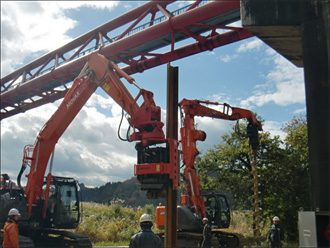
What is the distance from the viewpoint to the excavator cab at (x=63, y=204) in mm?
14617

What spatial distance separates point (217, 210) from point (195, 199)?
1161 millimetres

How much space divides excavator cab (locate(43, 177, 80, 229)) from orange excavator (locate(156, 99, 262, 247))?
4258 mm

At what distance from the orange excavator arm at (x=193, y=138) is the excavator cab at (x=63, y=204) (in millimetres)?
4632

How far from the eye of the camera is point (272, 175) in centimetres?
2094

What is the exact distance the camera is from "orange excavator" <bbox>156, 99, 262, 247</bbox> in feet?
50.6

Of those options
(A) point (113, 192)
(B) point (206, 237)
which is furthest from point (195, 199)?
(A) point (113, 192)

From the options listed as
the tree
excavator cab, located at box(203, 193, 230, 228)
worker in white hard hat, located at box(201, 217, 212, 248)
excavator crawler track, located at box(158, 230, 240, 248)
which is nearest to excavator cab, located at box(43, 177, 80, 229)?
excavator crawler track, located at box(158, 230, 240, 248)

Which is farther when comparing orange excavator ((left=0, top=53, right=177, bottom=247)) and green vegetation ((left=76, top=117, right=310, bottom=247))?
green vegetation ((left=76, top=117, right=310, bottom=247))

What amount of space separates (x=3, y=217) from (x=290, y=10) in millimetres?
11893

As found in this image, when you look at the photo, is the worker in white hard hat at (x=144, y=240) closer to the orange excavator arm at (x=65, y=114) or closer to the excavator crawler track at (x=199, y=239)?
the orange excavator arm at (x=65, y=114)

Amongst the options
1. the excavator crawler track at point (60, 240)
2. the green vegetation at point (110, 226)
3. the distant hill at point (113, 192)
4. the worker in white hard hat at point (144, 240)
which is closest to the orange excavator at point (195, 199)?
the excavator crawler track at point (60, 240)

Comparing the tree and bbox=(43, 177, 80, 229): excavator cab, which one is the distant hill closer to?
the tree

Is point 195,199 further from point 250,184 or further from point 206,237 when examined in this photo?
point 250,184

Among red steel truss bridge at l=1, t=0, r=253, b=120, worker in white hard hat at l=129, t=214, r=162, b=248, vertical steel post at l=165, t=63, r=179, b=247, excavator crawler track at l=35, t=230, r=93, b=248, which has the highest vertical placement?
red steel truss bridge at l=1, t=0, r=253, b=120
